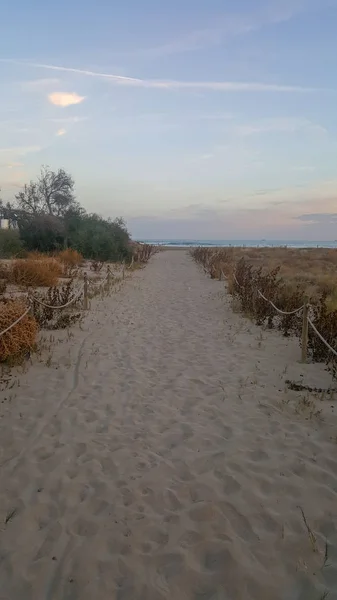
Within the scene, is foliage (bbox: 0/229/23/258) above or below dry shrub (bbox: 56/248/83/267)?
above

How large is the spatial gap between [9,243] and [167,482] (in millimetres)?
24131

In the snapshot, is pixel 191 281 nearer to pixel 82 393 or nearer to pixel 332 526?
pixel 82 393

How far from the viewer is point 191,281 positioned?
2298 centimetres

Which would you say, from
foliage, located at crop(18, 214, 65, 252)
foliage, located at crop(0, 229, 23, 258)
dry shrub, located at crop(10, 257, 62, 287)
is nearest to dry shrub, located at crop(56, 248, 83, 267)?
foliage, located at crop(0, 229, 23, 258)

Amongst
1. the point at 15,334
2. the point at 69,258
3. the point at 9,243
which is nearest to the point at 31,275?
the point at 69,258

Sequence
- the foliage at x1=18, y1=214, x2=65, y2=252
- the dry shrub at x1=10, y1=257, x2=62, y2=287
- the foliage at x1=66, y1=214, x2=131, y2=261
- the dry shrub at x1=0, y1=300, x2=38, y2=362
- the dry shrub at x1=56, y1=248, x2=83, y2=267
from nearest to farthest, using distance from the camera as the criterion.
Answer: the dry shrub at x1=0, y1=300, x2=38, y2=362 → the dry shrub at x1=10, y1=257, x2=62, y2=287 → the dry shrub at x1=56, y1=248, x2=83, y2=267 → the foliage at x1=18, y1=214, x2=65, y2=252 → the foliage at x1=66, y1=214, x2=131, y2=261

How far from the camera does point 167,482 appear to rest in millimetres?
3961

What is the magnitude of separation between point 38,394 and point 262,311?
641cm

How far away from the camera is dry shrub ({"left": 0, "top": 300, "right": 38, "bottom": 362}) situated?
706cm

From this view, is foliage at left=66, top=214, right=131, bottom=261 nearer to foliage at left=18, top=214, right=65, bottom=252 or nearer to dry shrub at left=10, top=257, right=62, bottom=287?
→ foliage at left=18, top=214, right=65, bottom=252

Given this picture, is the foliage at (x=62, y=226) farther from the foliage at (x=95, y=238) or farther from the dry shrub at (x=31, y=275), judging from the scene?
the dry shrub at (x=31, y=275)

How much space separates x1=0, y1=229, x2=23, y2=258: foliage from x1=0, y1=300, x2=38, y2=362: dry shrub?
1754 cm

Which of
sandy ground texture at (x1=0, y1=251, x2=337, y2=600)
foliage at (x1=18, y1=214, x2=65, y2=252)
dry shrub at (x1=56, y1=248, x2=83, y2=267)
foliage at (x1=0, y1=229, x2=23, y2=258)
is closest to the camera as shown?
sandy ground texture at (x1=0, y1=251, x2=337, y2=600)

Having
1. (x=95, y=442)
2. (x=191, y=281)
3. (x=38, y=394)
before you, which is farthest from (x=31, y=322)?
(x=191, y=281)
